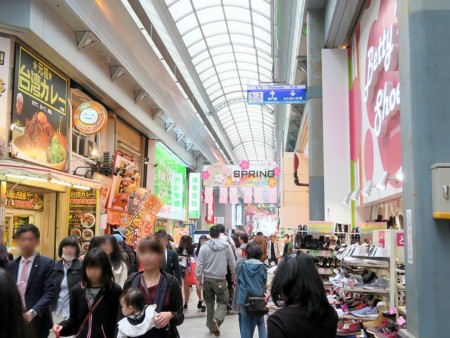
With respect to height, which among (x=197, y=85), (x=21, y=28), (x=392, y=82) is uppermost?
(x=197, y=85)

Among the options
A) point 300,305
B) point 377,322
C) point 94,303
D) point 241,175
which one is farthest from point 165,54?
point 300,305

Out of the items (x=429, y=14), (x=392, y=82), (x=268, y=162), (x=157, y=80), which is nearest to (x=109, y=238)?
(x=429, y=14)

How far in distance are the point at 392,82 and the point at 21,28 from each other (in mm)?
5897

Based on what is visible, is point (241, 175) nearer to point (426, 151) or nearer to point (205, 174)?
point (205, 174)

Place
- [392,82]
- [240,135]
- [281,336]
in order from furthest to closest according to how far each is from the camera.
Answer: [240,135] → [392,82] → [281,336]

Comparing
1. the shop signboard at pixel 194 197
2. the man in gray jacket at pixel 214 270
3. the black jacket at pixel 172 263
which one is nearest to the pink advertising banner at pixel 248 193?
the shop signboard at pixel 194 197

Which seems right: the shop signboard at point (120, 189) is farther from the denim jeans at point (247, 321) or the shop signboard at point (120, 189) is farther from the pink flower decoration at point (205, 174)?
the pink flower decoration at point (205, 174)

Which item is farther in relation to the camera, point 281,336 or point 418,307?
point 418,307

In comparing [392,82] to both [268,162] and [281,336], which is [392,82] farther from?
[268,162]

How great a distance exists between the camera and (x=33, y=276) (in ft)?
13.6

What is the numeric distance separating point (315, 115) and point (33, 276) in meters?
7.43

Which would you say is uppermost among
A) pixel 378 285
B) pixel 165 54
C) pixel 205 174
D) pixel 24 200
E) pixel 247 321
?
pixel 165 54

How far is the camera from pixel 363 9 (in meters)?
8.38

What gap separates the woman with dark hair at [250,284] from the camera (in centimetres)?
595
